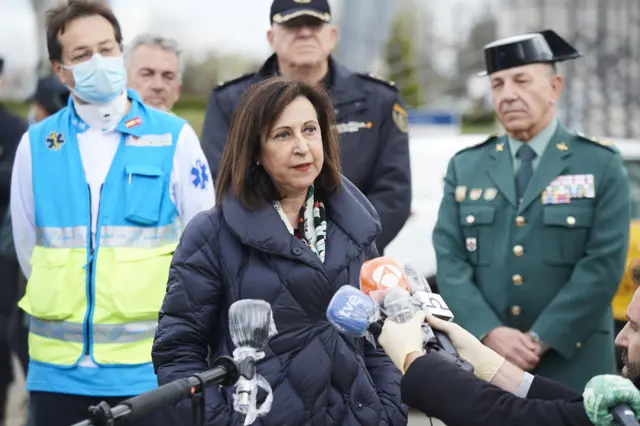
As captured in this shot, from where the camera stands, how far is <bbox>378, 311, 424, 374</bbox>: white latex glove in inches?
127

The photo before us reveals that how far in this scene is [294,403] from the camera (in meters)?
3.55

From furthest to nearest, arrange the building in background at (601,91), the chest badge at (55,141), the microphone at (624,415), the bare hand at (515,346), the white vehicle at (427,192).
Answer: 1. the building in background at (601,91)
2. the white vehicle at (427,192)
3. the bare hand at (515,346)
4. the chest badge at (55,141)
5. the microphone at (624,415)

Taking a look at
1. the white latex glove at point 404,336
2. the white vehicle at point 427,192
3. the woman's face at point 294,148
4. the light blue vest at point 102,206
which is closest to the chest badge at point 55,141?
the light blue vest at point 102,206

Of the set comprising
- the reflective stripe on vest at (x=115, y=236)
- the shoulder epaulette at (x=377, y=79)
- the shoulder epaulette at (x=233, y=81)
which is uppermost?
the shoulder epaulette at (x=233, y=81)

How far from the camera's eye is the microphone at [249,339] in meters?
3.18

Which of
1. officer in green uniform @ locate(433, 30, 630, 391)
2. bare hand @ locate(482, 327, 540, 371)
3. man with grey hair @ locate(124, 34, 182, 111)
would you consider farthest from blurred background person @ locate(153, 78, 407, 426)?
man with grey hair @ locate(124, 34, 182, 111)

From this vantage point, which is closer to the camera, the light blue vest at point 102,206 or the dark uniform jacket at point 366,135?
the light blue vest at point 102,206

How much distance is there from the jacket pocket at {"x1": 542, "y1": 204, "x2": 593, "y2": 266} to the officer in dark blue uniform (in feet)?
2.19

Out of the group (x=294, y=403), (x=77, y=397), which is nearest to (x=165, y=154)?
(x=77, y=397)

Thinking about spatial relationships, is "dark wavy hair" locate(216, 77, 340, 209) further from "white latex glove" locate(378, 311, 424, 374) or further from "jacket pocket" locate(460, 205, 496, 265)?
"jacket pocket" locate(460, 205, 496, 265)

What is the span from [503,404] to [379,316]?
404mm

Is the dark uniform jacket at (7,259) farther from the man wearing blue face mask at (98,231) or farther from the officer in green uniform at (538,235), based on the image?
the officer in green uniform at (538,235)

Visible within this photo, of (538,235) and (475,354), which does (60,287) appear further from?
(538,235)

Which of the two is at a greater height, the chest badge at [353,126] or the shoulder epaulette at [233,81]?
the shoulder epaulette at [233,81]
